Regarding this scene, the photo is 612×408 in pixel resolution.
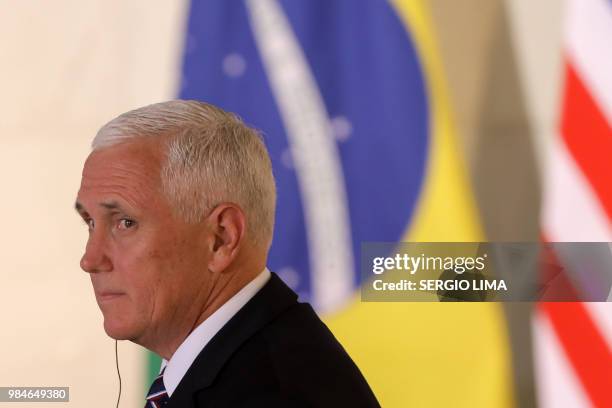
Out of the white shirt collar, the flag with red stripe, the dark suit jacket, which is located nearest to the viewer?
the dark suit jacket

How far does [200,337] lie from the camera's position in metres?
0.98

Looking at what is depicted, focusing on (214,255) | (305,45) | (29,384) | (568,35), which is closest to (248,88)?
(305,45)

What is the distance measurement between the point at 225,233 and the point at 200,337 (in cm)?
12

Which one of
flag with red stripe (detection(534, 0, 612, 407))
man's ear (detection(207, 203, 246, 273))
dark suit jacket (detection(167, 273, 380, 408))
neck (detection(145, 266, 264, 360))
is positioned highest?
flag with red stripe (detection(534, 0, 612, 407))

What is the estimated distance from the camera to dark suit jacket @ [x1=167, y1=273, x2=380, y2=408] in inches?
33.4

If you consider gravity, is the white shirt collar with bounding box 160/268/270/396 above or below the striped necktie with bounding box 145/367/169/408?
above

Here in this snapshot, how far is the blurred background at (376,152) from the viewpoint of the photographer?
6.18 ft

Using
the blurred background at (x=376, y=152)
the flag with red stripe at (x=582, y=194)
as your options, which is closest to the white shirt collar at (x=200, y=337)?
the blurred background at (x=376, y=152)

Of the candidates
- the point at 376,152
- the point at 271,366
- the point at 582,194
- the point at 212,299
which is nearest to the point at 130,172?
the point at 212,299

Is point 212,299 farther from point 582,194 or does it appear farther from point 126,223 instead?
point 582,194

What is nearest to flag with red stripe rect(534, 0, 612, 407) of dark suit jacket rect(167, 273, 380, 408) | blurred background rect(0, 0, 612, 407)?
blurred background rect(0, 0, 612, 407)

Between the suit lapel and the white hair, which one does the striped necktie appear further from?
the white hair

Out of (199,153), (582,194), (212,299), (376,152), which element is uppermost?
Result: (376,152)

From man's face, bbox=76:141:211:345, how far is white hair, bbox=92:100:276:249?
19 mm
